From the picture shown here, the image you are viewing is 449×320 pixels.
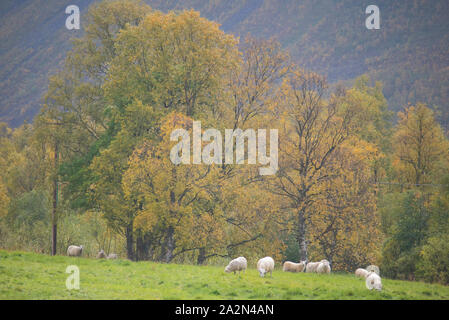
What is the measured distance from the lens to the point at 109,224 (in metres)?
35.4

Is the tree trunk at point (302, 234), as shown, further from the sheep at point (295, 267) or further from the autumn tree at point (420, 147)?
the autumn tree at point (420, 147)

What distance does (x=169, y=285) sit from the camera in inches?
782

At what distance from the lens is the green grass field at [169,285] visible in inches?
688

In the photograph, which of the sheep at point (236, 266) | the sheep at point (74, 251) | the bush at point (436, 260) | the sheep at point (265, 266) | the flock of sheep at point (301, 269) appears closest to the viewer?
the flock of sheep at point (301, 269)

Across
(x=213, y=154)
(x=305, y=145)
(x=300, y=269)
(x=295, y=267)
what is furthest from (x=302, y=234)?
(x=213, y=154)

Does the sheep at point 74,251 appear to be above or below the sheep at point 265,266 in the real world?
below

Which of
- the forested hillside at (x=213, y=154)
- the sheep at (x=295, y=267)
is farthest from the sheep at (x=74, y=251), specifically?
the sheep at (x=295, y=267)

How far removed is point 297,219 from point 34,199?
108ft

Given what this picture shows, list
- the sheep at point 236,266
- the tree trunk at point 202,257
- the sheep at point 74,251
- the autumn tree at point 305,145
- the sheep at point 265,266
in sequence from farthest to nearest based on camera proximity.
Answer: the tree trunk at point 202,257 → the sheep at point 74,251 → the autumn tree at point 305,145 → the sheep at point 236,266 → the sheep at point 265,266

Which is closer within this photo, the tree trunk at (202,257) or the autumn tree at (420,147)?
the tree trunk at (202,257)

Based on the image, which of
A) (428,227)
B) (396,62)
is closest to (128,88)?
A: (428,227)

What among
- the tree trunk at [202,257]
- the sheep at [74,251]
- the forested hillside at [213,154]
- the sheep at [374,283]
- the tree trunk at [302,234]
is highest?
the forested hillside at [213,154]

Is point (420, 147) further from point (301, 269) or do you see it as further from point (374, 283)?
point (374, 283)

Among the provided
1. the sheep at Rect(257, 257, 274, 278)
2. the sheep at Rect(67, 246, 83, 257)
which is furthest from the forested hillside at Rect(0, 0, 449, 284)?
the sheep at Rect(257, 257, 274, 278)
